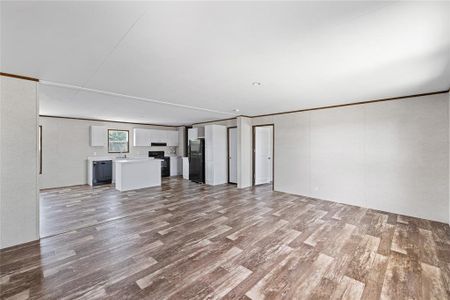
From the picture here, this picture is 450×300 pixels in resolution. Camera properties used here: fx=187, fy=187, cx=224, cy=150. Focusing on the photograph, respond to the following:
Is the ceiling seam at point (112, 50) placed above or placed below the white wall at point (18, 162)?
above

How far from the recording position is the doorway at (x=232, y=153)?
23.3 ft

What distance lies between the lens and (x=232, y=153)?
7.20 meters

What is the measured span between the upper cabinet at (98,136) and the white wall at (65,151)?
235 mm

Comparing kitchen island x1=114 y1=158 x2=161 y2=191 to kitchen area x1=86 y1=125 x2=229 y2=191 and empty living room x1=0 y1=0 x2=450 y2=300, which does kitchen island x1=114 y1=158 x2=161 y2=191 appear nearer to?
kitchen area x1=86 y1=125 x2=229 y2=191

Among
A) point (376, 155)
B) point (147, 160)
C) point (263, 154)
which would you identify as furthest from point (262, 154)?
point (147, 160)

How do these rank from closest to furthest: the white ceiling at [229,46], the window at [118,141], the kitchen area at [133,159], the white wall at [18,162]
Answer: the white ceiling at [229,46] → the white wall at [18,162] → the kitchen area at [133,159] → the window at [118,141]

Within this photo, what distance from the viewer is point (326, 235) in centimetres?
294

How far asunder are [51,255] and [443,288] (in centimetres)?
435

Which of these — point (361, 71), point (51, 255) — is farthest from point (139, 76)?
point (361, 71)

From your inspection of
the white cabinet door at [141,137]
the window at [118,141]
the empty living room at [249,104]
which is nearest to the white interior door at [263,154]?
the empty living room at [249,104]

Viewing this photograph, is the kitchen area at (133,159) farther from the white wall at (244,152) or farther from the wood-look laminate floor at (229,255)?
the white wall at (244,152)

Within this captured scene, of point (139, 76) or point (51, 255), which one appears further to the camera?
point (139, 76)

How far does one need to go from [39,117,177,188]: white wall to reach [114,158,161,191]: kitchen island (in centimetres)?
170

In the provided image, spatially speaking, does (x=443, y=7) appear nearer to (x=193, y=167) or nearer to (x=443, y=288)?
(x=443, y=288)
